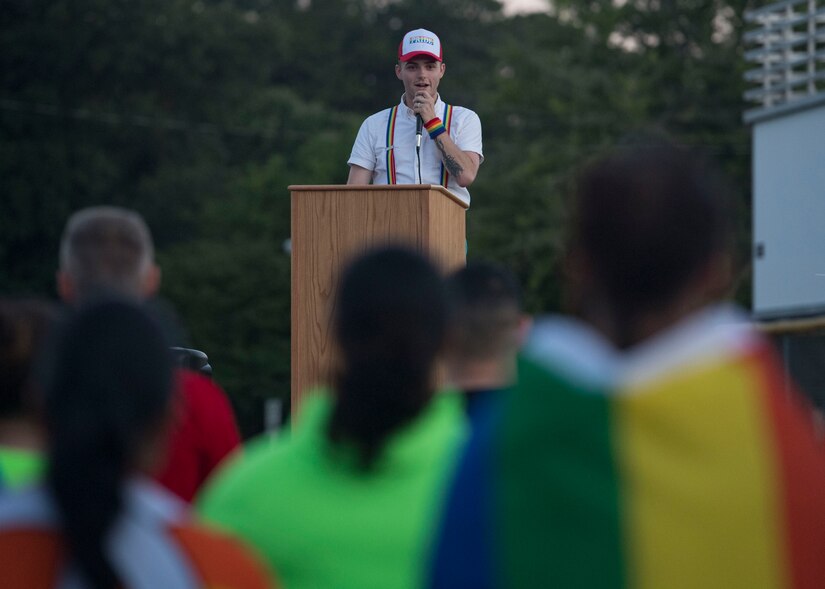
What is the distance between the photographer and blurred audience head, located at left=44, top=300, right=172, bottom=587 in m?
2.20

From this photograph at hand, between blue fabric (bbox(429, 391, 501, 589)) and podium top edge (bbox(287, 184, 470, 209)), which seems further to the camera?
podium top edge (bbox(287, 184, 470, 209))

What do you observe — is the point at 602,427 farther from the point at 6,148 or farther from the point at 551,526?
the point at 6,148

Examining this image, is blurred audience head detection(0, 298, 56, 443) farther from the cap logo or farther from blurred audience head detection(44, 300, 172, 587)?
the cap logo

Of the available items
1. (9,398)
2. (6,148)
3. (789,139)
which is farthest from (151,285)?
(6,148)

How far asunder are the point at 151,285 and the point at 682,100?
33812 mm

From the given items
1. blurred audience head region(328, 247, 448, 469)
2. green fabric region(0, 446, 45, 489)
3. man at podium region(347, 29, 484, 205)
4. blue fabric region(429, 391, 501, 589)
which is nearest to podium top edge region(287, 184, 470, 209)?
man at podium region(347, 29, 484, 205)

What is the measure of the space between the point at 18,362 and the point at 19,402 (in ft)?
0.22

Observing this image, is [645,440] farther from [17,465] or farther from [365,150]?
[365,150]

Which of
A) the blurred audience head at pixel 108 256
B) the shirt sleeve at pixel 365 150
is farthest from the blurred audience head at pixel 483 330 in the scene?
the shirt sleeve at pixel 365 150

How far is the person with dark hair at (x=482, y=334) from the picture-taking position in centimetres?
329

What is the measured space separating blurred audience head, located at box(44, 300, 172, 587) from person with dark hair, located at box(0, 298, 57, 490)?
1.34 feet

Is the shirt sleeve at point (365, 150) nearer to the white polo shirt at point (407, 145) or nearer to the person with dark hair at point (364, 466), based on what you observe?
the white polo shirt at point (407, 145)

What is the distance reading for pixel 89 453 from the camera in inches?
87.0

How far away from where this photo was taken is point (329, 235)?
656cm
